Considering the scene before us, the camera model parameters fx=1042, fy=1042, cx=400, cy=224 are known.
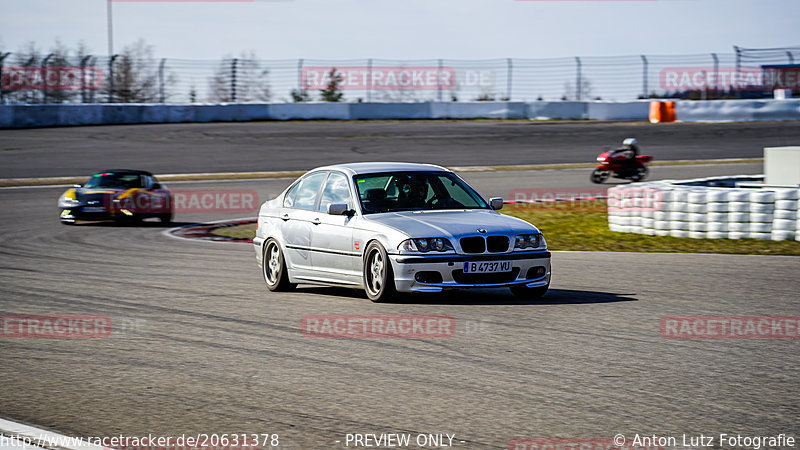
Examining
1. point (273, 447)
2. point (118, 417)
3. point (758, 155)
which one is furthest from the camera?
point (758, 155)

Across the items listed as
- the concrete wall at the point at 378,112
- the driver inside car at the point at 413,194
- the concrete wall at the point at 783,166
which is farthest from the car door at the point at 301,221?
the concrete wall at the point at 378,112

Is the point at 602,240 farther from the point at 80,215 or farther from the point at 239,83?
the point at 239,83

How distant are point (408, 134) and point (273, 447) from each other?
113ft

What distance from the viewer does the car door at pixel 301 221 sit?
10.2 meters

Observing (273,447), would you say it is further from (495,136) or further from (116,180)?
(495,136)

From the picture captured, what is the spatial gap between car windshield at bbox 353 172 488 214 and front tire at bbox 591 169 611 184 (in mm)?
16376

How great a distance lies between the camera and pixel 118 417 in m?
5.18

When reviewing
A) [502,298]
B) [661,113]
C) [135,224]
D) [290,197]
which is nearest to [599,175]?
[135,224]

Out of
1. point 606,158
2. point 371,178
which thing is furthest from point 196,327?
point 606,158

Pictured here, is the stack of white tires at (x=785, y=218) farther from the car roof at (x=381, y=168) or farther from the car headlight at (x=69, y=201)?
the car headlight at (x=69, y=201)

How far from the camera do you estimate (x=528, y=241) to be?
30.1ft

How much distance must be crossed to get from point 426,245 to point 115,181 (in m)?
12.7

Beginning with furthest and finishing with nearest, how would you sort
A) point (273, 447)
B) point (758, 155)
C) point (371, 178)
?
point (758, 155)
point (371, 178)
point (273, 447)

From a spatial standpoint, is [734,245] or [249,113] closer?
[734,245]
